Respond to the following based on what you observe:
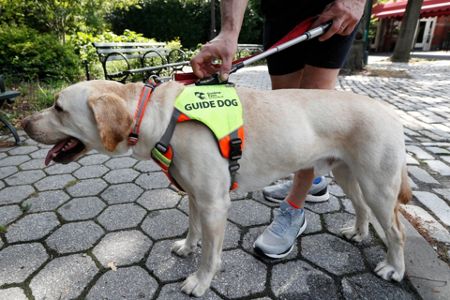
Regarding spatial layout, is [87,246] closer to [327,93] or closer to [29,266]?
A: [29,266]

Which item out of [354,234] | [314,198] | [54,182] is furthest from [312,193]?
[54,182]

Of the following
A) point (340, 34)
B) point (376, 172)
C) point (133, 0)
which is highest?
point (133, 0)

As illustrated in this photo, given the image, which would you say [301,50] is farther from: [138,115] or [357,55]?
[357,55]

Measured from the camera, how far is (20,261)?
243 centimetres

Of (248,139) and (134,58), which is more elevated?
(248,139)

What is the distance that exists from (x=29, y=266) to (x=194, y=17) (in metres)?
24.3

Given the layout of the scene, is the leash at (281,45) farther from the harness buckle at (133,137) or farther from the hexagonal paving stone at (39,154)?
the hexagonal paving stone at (39,154)

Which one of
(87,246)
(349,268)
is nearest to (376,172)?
(349,268)

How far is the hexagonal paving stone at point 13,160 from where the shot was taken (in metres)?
4.17

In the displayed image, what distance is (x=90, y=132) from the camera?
193 centimetres

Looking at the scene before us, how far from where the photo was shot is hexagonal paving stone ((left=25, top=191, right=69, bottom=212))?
3164 millimetres

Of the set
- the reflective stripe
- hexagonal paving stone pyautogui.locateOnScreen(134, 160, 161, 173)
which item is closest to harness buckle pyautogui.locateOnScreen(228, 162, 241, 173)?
the reflective stripe

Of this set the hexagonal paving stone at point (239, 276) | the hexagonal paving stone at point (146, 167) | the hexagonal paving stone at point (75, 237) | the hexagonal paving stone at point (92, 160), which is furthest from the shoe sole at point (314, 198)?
the hexagonal paving stone at point (92, 160)

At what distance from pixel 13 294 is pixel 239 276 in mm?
1521
